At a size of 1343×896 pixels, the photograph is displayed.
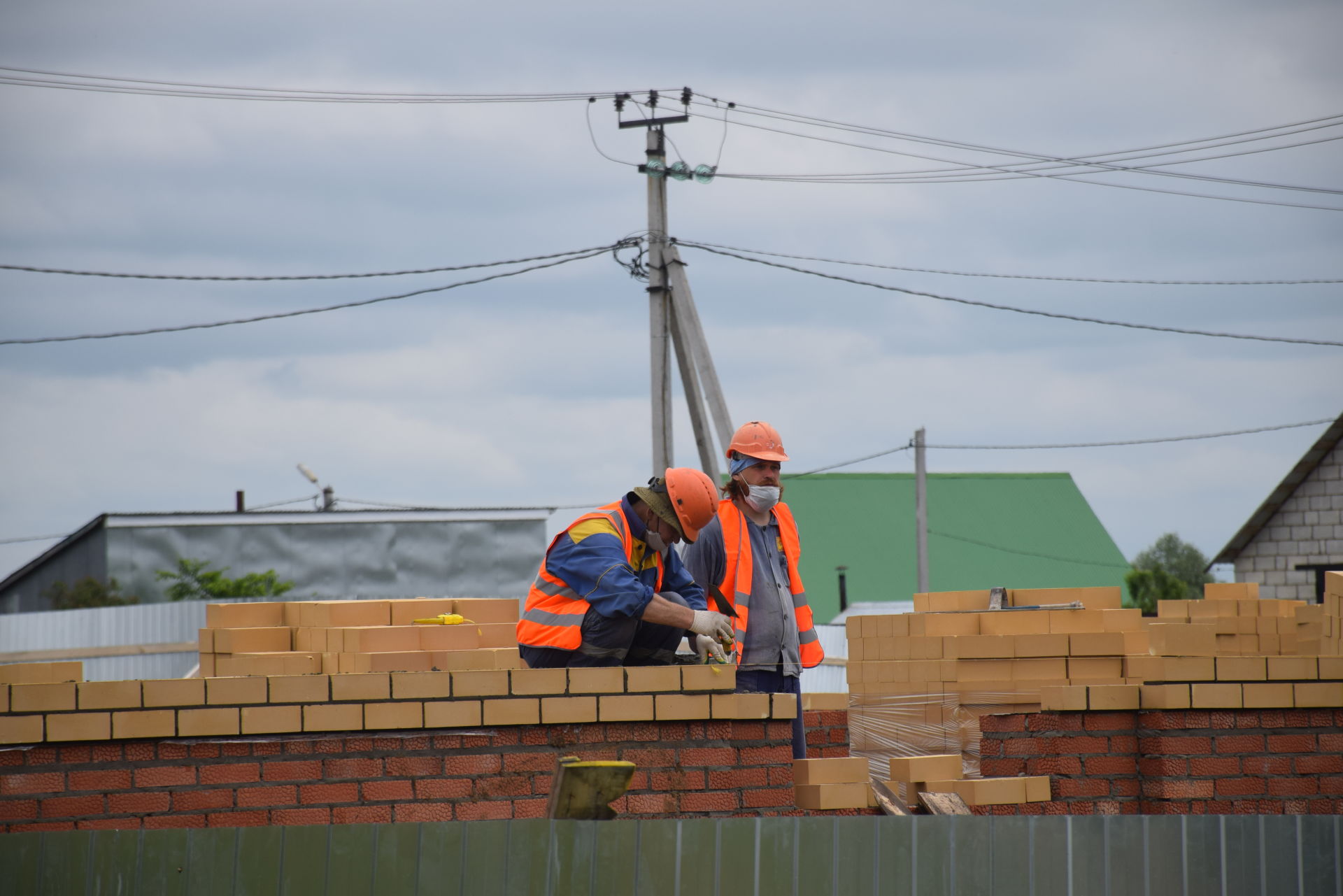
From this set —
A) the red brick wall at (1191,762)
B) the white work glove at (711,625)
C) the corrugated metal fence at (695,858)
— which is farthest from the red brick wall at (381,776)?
the red brick wall at (1191,762)

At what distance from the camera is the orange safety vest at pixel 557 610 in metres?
4.97

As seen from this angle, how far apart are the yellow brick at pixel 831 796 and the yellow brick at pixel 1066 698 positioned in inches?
39.6

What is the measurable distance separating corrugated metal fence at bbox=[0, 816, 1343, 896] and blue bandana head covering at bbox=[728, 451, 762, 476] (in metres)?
2.07

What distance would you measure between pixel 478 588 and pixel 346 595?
2.60 m

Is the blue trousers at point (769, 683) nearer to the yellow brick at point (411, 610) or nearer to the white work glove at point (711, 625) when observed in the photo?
the white work glove at point (711, 625)

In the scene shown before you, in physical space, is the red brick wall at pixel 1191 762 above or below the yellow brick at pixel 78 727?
below

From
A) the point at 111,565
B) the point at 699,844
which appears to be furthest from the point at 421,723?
the point at 111,565

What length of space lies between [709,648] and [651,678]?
0.25 m

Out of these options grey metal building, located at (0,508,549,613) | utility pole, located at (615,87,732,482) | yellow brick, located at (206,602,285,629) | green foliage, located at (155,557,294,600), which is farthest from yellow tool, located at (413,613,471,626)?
grey metal building, located at (0,508,549,613)

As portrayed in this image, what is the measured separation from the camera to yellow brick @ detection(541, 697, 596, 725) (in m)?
4.77

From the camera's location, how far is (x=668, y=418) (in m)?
16.4

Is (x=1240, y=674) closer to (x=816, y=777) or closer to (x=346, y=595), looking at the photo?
(x=816, y=777)

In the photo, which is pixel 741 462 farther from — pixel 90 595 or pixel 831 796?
pixel 90 595

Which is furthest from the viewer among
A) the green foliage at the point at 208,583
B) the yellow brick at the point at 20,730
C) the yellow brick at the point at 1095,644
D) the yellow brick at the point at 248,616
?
the green foliage at the point at 208,583
